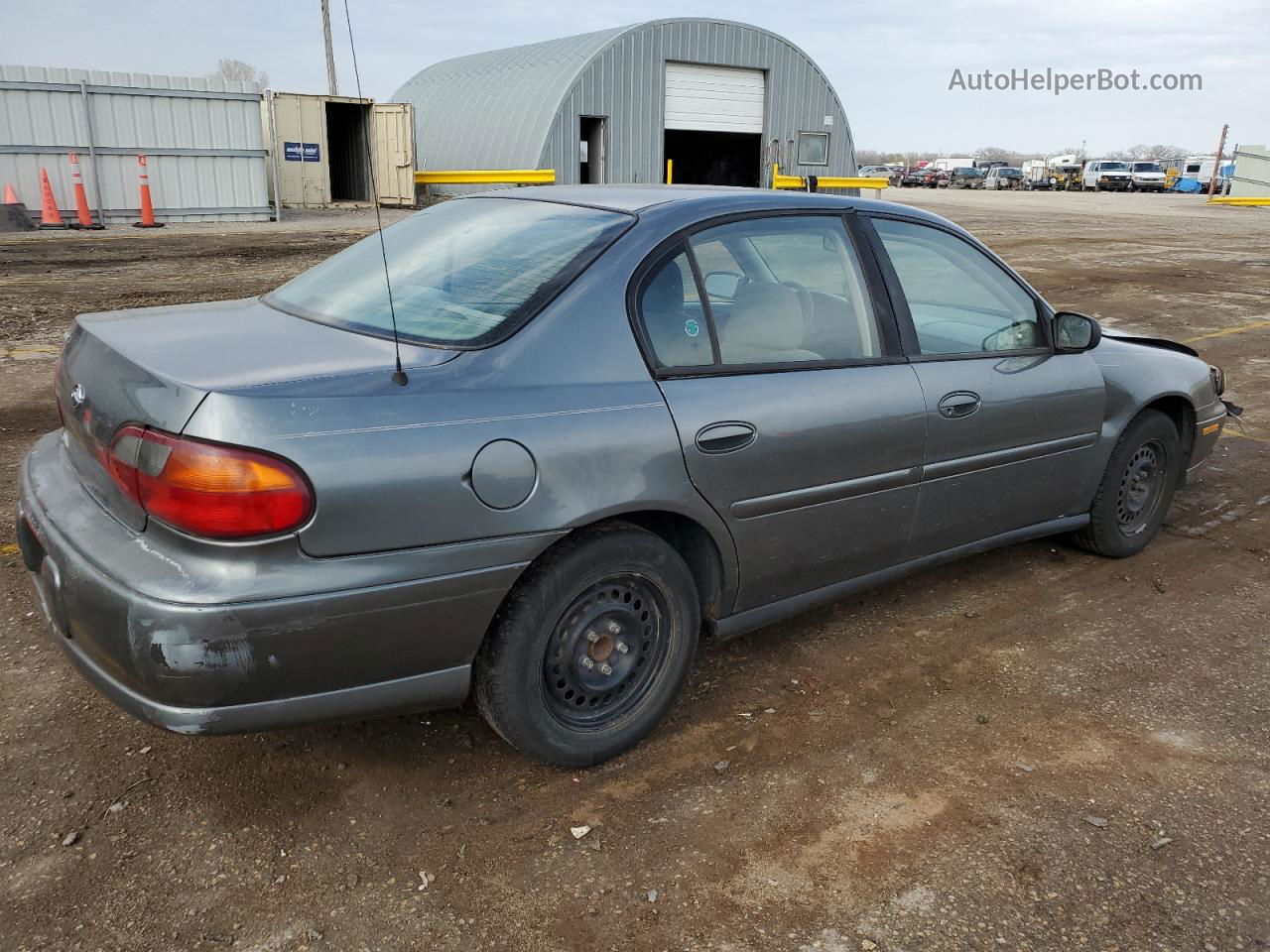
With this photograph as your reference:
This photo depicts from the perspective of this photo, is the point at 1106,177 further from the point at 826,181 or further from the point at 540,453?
the point at 540,453

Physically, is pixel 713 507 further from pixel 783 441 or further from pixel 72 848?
pixel 72 848

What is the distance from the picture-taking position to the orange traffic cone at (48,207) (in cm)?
1720

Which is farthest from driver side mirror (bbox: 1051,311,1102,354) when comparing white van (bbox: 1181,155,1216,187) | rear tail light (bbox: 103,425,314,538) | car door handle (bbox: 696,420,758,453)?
white van (bbox: 1181,155,1216,187)

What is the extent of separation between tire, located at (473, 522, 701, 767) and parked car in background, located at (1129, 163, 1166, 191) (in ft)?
199

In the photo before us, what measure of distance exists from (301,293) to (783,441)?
1.65 metres

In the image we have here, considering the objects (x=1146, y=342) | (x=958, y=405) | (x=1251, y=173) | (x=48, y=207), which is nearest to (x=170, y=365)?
(x=958, y=405)

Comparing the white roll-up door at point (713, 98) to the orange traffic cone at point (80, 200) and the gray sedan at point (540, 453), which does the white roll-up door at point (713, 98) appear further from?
the gray sedan at point (540, 453)

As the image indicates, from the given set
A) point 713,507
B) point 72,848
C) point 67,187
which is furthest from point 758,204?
point 67,187

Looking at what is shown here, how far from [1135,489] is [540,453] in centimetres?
313

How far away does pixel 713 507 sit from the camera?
2.89 metres

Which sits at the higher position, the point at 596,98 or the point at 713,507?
the point at 596,98

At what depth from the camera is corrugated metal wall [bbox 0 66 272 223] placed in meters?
17.4

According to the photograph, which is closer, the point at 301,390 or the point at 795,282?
the point at 301,390

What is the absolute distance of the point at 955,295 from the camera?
12.3 feet
